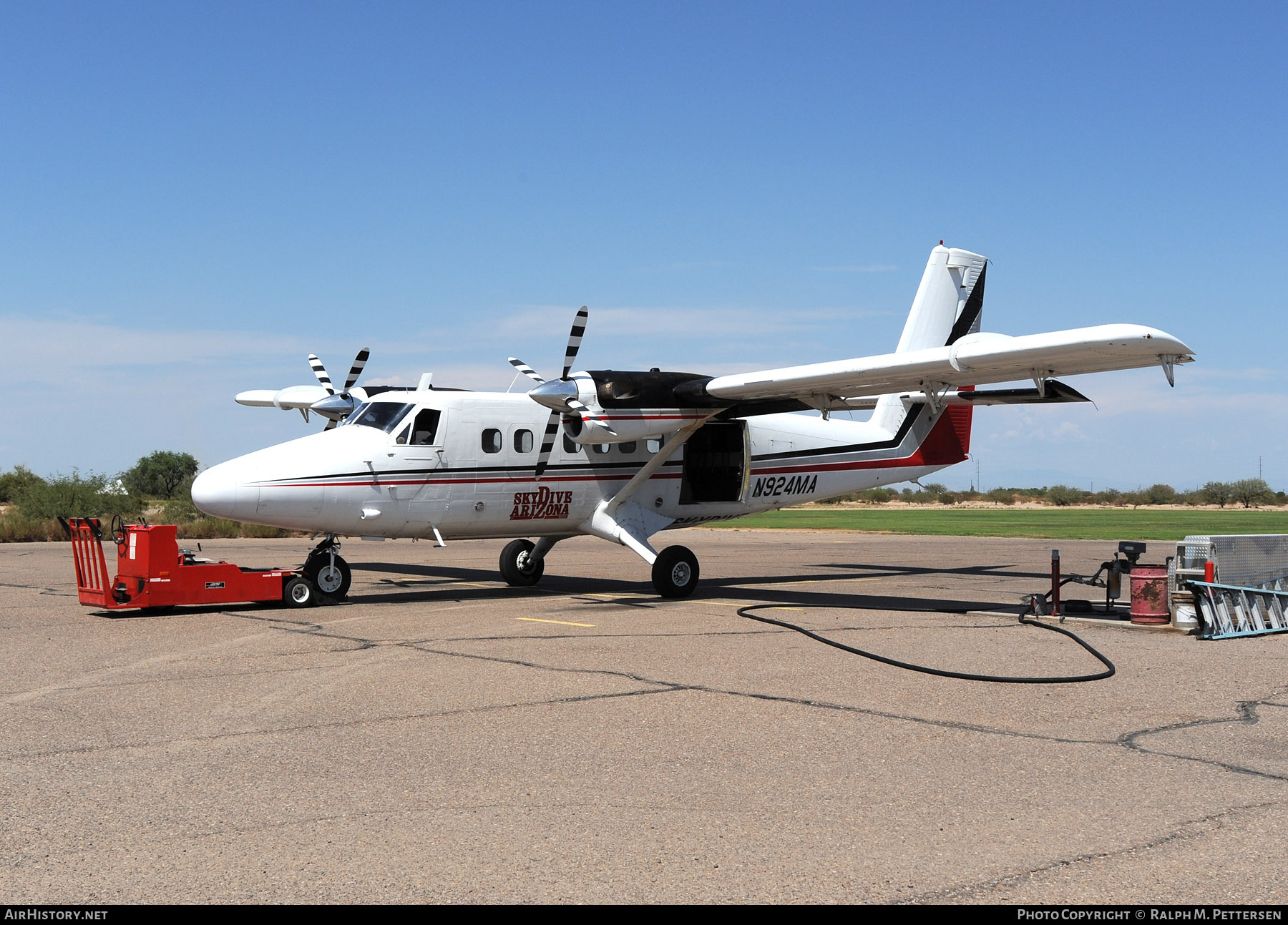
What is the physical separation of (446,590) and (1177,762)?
1388cm

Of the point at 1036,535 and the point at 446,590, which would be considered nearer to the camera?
the point at 446,590

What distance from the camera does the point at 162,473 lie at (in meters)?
70.0

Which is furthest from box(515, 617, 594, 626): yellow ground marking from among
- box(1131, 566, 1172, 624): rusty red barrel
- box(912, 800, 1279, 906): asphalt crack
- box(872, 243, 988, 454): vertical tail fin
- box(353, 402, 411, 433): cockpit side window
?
box(872, 243, 988, 454): vertical tail fin

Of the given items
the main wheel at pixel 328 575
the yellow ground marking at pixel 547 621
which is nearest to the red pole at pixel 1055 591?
the yellow ground marking at pixel 547 621

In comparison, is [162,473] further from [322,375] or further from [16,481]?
[322,375]

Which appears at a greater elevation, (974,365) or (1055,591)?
(974,365)

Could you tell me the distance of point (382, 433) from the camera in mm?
16547

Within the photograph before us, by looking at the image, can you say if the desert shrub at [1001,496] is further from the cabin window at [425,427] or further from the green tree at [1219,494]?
the cabin window at [425,427]

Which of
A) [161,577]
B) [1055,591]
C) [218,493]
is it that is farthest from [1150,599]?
[161,577]

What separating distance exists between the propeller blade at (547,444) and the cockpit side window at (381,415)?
2.33 metres

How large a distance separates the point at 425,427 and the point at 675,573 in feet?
15.3

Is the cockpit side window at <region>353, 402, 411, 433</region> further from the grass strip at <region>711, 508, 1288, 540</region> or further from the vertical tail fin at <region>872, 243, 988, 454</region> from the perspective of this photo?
the grass strip at <region>711, 508, 1288, 540</region>
